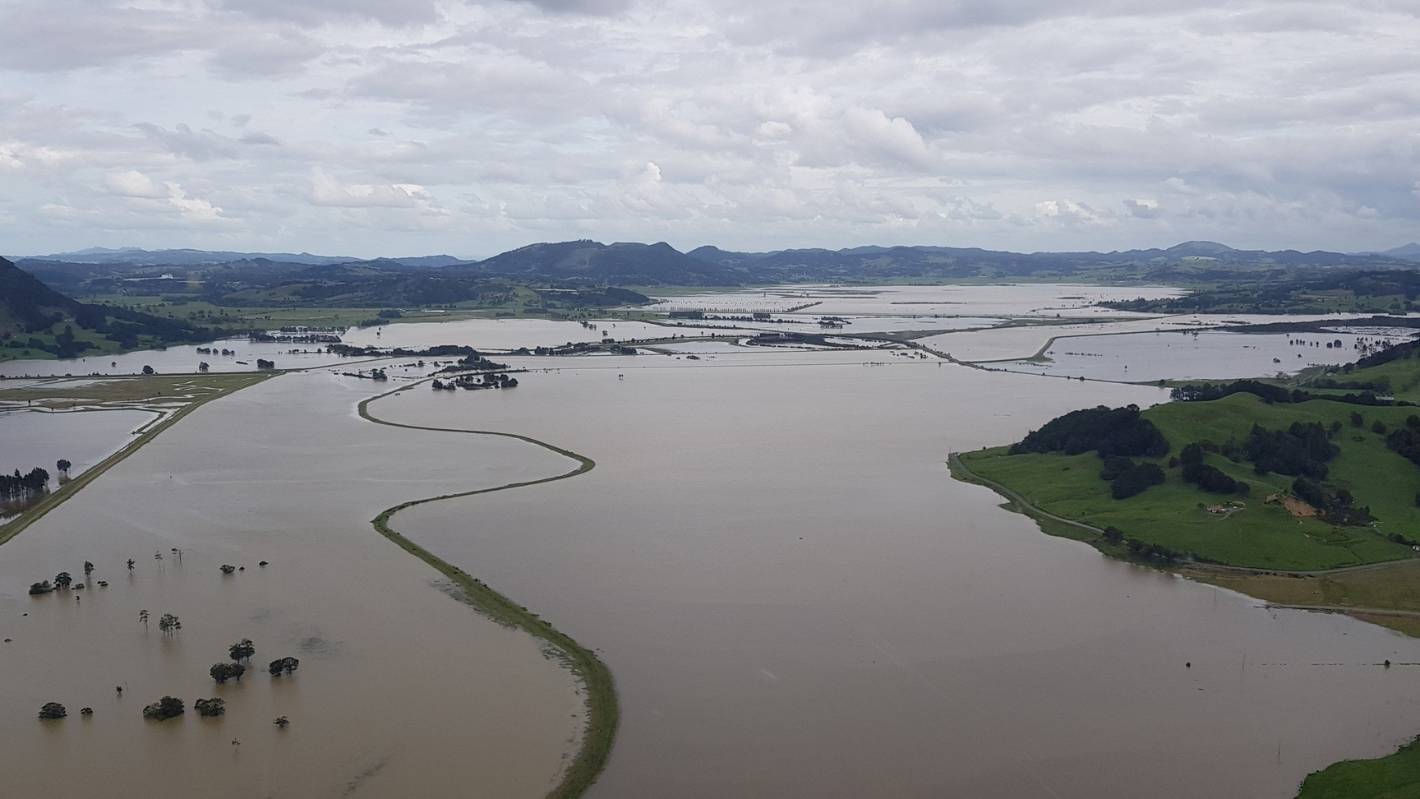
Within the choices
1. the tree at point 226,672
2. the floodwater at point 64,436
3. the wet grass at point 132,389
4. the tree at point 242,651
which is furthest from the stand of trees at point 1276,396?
the wet grass at point 132,389

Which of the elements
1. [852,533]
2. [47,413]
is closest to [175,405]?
[47,413]

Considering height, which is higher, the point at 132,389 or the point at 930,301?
the point at 930,301

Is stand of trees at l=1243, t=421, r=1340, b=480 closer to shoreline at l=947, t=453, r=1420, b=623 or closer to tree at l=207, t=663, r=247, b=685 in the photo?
shoreline at l=947, t=453, r=1420, b=623

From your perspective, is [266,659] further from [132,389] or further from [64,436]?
[132,389]

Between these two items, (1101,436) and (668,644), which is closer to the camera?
(668,644)

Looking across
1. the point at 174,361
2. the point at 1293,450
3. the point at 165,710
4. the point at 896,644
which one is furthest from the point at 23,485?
the point at 174,361

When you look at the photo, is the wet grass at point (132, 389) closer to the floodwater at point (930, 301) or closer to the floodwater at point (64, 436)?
the floodwater at point (64, 436)

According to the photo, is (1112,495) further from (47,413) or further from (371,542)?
(47,413)
